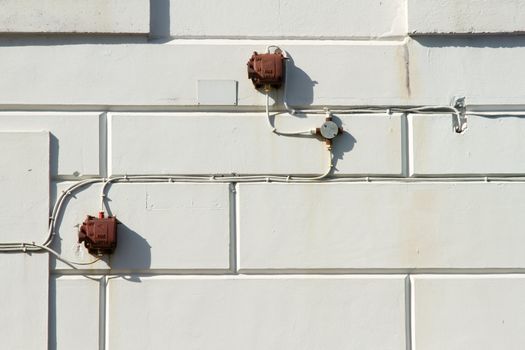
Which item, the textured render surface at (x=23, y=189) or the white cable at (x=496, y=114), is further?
the white cable at (x=496, y=114)

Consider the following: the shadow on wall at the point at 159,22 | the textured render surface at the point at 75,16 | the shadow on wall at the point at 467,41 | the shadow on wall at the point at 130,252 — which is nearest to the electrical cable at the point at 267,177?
the shadow on wall at the point at 130,252

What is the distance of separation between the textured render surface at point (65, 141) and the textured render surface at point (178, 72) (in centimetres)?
9

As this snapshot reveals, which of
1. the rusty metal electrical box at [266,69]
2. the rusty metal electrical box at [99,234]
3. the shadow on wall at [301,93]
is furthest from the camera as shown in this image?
the shadow on wall at [301,93]

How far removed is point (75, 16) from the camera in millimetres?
4422

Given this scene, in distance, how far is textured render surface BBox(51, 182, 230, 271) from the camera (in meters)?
4.39

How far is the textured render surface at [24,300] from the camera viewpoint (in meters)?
4.31

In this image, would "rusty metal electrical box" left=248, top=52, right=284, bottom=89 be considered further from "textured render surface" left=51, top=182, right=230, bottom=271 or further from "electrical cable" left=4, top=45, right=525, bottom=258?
"textured render surface" left=51, top=182, right=230, bottom=271

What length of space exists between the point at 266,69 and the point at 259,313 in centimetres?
126

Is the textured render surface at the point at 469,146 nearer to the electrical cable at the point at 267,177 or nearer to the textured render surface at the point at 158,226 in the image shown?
the electrical cable at the point at 267,177

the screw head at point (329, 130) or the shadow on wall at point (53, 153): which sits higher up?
the screw head at point (329, 130)

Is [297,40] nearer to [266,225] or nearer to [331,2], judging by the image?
[331,2]

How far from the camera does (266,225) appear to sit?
14.5 feet

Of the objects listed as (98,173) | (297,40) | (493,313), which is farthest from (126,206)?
(493,313)

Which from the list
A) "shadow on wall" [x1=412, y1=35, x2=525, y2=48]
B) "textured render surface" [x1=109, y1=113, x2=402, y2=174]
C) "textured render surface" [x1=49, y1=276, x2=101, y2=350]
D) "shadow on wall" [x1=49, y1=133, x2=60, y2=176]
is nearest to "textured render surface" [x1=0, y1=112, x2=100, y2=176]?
"shadow on wall" [x1=49, y1=133, x2=60, y2=176]
